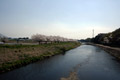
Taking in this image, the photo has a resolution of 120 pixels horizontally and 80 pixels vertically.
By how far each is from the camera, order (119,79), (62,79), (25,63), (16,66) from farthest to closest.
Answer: (25,63), (16,66), (119,79), (62,79)

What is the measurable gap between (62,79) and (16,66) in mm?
9681

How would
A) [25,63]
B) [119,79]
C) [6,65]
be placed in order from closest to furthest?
1. [119,79]
2. [6,65]
3. [25,63]

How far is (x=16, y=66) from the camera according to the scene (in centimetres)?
1731

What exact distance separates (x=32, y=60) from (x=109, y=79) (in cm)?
1590

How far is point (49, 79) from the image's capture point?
12.3 m

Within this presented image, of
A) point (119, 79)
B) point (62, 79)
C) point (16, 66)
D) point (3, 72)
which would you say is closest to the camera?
point (62, 79)

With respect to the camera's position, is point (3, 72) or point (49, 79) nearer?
point (49, 79)

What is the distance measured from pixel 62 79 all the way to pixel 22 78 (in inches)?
209

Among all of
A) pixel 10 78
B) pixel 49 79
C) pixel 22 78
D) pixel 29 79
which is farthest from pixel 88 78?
pixel 10 78

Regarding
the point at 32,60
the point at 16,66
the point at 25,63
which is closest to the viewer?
the point at 16,66

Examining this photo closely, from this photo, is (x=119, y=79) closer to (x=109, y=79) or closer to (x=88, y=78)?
(x=109, y=79)

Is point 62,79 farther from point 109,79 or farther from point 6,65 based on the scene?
point 6,65

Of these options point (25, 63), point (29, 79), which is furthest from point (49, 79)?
point (25, 63)

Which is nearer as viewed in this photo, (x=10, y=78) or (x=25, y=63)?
(x=10, y=78)
